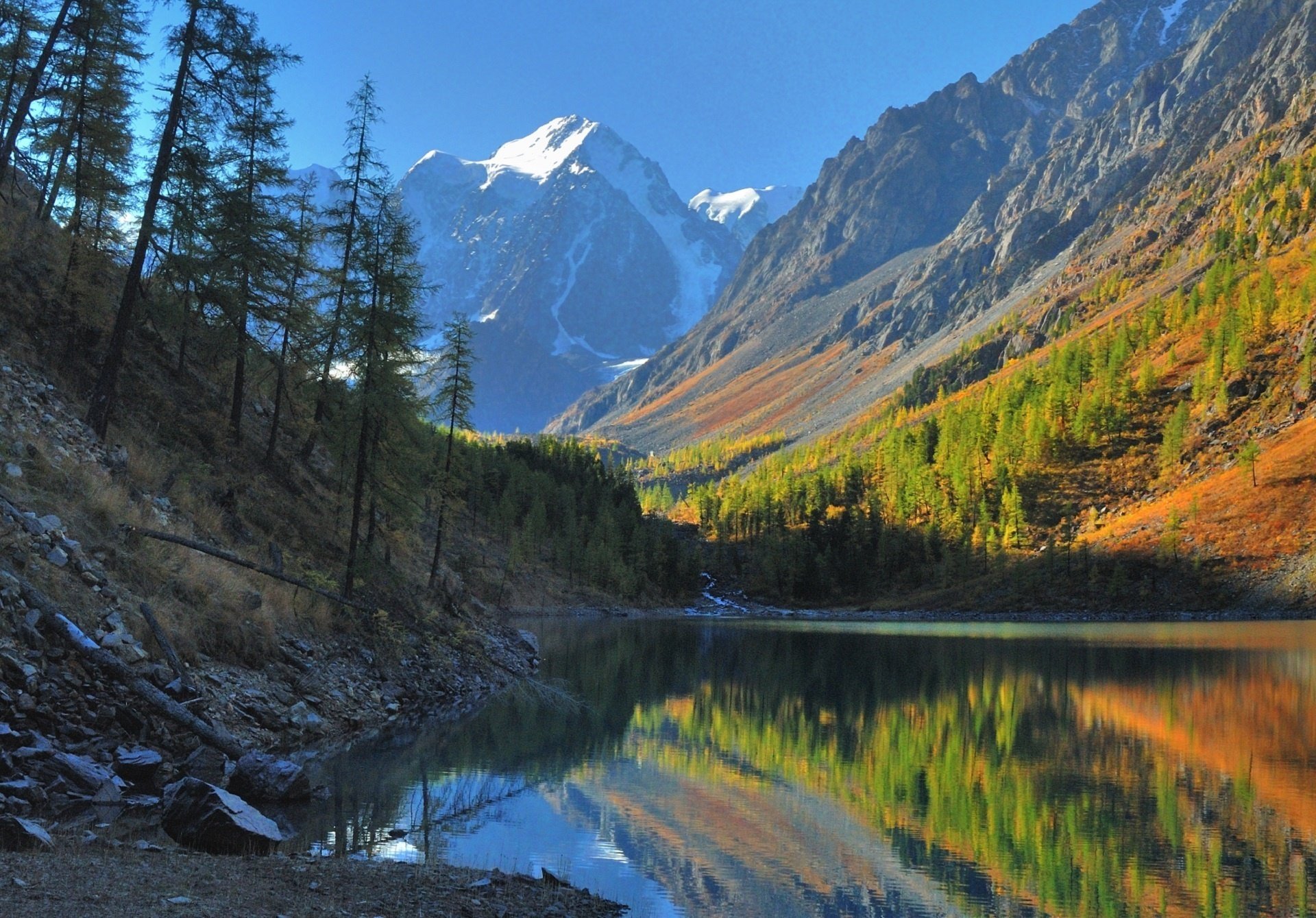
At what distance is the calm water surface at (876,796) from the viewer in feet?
54.4

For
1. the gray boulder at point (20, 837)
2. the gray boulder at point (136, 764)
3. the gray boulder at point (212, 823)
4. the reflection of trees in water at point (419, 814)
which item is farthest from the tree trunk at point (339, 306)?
the gray boulder at point (20, 837)

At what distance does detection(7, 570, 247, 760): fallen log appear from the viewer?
55.7 ft

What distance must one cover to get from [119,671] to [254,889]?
847cm

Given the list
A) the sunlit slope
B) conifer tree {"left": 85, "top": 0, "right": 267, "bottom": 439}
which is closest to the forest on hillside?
conifer tree {"left": 85, "top": 0, "right": 267, "bottom": 439}

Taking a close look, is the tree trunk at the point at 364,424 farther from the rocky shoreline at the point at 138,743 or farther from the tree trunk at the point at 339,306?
the rocky shoreline at the point at 138,743

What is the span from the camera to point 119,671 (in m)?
17.6

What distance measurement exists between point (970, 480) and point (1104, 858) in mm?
154166

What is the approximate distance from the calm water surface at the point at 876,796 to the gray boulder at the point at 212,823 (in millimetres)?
2258

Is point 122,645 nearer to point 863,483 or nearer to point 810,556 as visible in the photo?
point 810,556

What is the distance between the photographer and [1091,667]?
178 feet

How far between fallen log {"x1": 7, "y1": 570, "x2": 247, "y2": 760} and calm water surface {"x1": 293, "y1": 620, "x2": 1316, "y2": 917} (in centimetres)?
259

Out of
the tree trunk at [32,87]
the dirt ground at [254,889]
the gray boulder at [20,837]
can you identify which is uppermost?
the tree trunk at [32,87]

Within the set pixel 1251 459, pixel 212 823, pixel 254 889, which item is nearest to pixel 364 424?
pixel 212 823

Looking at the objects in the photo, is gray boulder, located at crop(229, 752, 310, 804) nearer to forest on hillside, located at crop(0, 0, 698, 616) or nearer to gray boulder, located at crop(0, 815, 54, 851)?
gray boulder, located at crop(0, 815, 54, 851)
